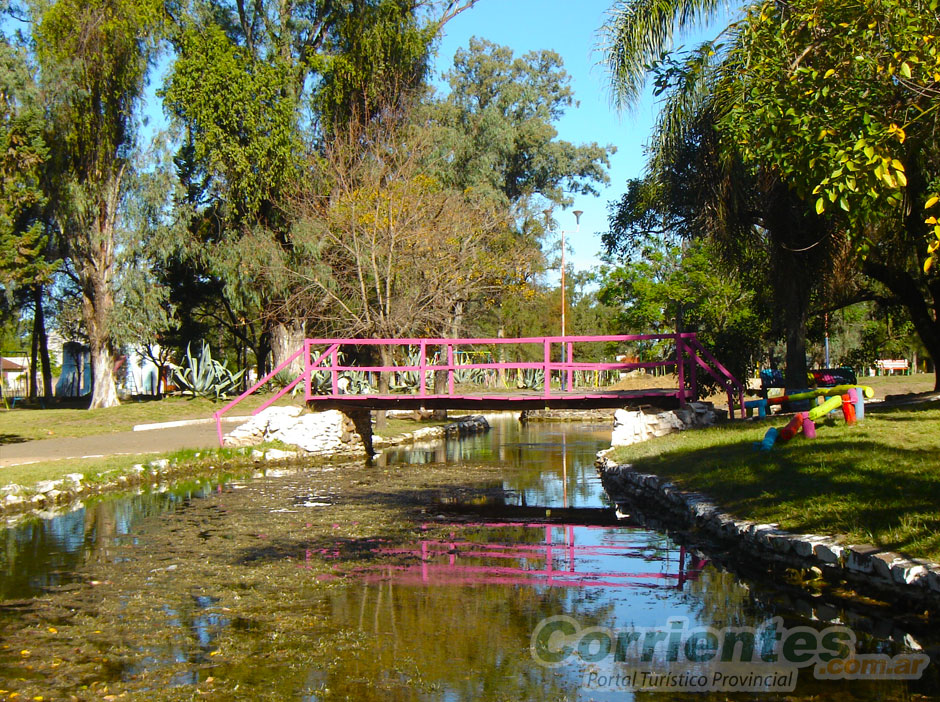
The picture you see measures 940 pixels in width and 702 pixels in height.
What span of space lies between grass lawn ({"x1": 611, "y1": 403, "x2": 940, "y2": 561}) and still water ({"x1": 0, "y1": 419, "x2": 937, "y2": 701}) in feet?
2.78

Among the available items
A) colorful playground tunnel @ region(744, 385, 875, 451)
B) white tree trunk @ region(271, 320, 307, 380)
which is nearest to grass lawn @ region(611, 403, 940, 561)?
colorful playground tunnel @ region(744, 385, 875, 451)

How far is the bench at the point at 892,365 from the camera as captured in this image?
4402 centimetres

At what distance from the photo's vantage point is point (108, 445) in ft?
63.8

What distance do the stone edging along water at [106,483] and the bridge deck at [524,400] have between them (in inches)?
52.3

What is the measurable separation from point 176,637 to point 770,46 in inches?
348

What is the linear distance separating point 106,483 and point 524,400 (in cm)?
757

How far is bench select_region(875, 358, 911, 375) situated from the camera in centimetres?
4402

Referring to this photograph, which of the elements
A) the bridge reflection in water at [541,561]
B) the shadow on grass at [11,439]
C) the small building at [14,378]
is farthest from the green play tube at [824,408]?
the small building at [14,378]

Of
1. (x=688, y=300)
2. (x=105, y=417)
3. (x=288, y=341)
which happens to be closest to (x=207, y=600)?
(x=105, y=417)

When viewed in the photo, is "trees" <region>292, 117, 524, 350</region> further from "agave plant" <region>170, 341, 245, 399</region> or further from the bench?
the bench

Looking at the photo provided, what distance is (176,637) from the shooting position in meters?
7.00

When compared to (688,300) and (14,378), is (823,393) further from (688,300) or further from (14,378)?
(14,378)

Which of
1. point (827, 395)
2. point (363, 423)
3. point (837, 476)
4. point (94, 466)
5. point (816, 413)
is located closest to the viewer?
point (837, 476)

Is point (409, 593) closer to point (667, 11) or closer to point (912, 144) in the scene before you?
point (912, 144)
